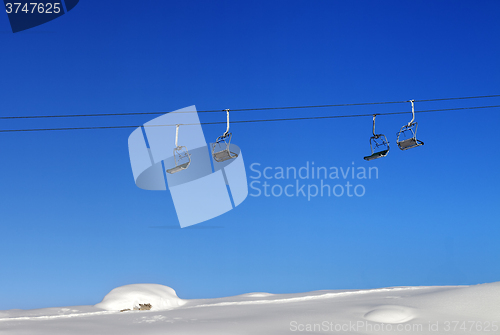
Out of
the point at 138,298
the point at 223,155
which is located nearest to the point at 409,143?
the point at 223,155

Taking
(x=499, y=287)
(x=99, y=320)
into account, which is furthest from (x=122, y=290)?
(x=499, y=287)

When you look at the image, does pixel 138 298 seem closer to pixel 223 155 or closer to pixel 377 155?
pixel 223 155

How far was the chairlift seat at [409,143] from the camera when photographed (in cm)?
1165

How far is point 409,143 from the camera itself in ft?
38.7

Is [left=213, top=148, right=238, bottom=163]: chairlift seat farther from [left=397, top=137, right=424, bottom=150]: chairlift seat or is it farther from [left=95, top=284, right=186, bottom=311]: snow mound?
[left=95, top=284, right=186, bottom=311]: snow mound

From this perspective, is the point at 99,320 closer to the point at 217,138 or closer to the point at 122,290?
the point at 217,138

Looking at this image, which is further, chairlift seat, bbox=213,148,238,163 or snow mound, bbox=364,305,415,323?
snow mound, bbox=364,305,415,323

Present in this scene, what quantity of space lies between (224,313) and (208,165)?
7.75 metres

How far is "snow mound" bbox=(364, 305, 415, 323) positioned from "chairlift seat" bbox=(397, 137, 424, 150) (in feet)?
27.3

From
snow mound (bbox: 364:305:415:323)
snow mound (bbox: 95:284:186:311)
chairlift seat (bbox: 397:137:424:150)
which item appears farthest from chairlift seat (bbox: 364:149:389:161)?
snow mound (bbox: 95:284:186:311)

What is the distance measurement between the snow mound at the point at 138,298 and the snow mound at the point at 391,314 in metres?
25.8

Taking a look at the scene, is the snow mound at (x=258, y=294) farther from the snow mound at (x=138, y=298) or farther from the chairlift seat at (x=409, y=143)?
the chairlift seat at (x=409, y=143)

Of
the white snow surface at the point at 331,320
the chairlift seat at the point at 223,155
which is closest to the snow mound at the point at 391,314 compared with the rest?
the white snow surface at the point at 331,320

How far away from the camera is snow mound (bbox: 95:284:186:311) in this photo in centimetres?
4056
